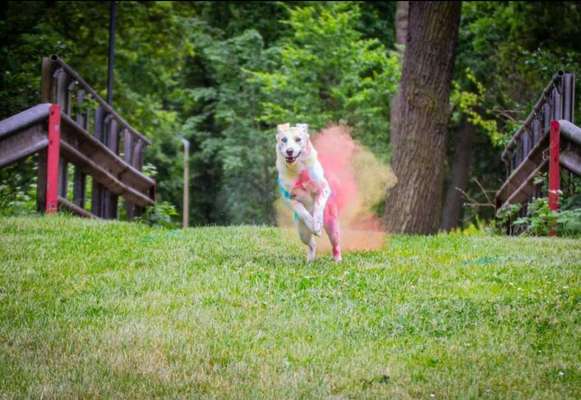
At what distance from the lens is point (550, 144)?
12.7m

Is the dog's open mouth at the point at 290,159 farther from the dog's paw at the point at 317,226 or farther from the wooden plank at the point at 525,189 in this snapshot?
the wooden plank at the point at 525,189

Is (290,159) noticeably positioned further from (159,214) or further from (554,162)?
(159,214)

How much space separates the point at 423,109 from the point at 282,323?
9.12 meters

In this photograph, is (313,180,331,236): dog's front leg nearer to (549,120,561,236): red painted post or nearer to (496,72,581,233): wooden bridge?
(496,72,581,233): wooden bridge

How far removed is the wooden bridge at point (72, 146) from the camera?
41.3 ft

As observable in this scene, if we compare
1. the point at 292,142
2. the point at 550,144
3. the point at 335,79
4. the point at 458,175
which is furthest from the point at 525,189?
the point at 458,175

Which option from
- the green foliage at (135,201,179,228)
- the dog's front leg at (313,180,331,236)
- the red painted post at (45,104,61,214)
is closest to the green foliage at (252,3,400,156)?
the green foliage at (135,201,179,228)

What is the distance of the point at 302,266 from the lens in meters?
9.34

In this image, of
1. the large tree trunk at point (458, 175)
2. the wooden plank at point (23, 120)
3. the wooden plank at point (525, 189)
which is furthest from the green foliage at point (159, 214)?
the large tree trunk at point (458, 175)

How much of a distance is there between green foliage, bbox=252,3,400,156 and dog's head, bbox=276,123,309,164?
21538mm

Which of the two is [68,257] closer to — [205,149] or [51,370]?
[51,370]

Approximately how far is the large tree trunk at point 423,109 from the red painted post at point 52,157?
18.2ft

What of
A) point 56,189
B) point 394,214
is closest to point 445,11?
point 394,214

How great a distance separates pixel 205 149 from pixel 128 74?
24.5 ft
